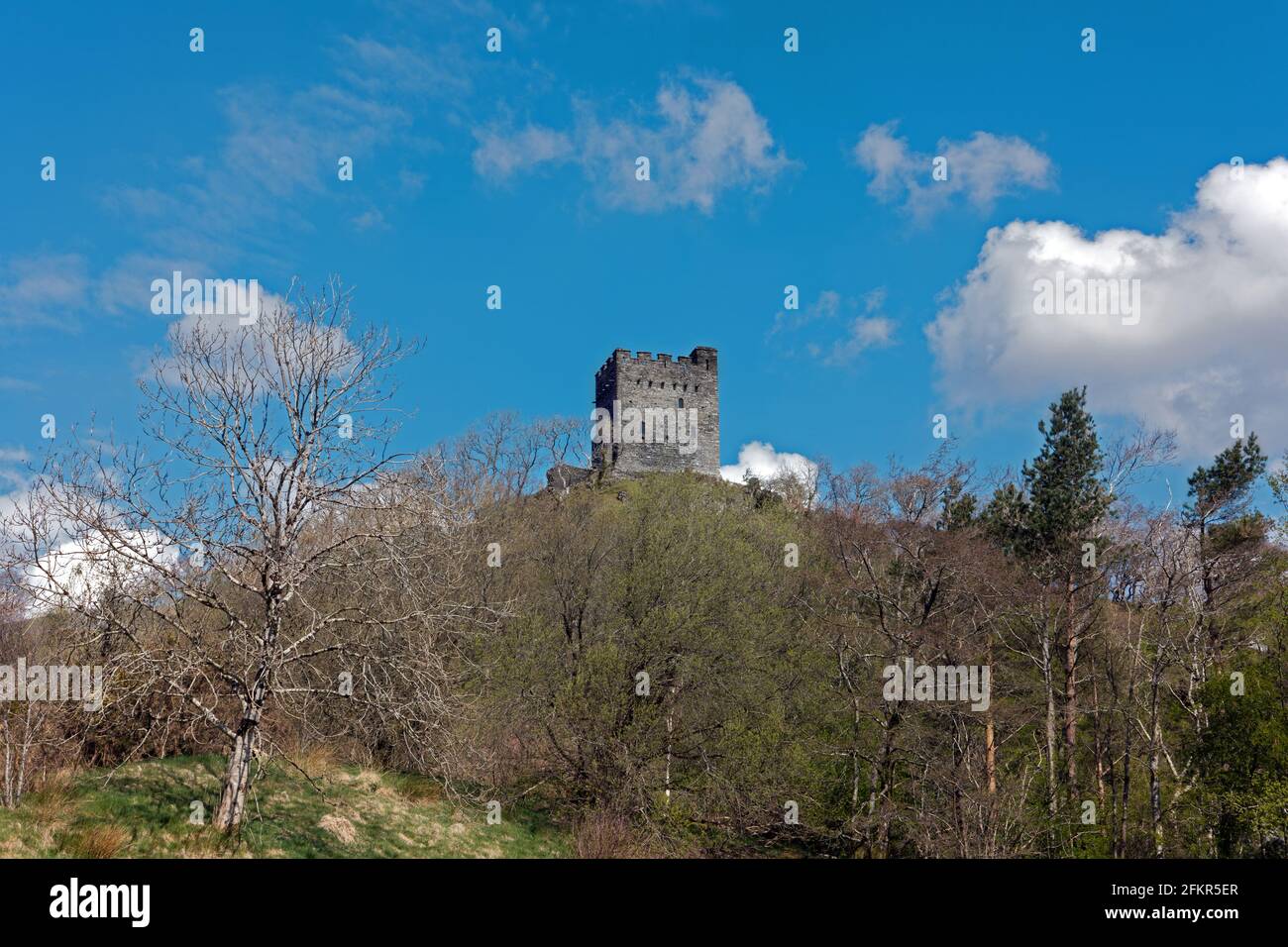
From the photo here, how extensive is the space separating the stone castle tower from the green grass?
54162 mm

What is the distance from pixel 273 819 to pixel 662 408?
65.9 meters

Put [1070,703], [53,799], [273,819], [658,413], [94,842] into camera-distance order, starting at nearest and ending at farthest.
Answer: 1. [94,842]
2. [53,799]
3. [273,819]
4. [1070,703]
5. [658,413]

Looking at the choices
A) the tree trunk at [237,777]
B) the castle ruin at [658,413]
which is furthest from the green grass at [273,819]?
the castle ruin at [658,413]

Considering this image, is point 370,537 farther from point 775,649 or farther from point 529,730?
point 775,649

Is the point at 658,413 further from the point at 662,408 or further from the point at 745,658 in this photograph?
the point at 745,658

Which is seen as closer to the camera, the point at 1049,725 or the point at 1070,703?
the point at 1049,725

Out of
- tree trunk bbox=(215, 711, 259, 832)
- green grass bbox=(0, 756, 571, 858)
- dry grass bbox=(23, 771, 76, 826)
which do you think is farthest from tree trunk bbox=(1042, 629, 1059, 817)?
dry grass bbox=(23, 771, 76, 826)

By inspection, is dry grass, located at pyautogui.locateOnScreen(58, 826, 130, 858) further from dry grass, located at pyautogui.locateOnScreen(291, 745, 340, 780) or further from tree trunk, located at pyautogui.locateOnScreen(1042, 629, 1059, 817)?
tree trunk, located at pyautogui.locateOnScreen(1042, 629, 1059, 817)

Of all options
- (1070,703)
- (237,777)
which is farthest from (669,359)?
(237,777)

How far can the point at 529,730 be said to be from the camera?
26516 mm

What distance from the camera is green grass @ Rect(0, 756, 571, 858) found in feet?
45.9

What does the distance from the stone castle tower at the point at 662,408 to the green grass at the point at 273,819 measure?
54.2 m

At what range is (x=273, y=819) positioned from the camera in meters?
17.8
